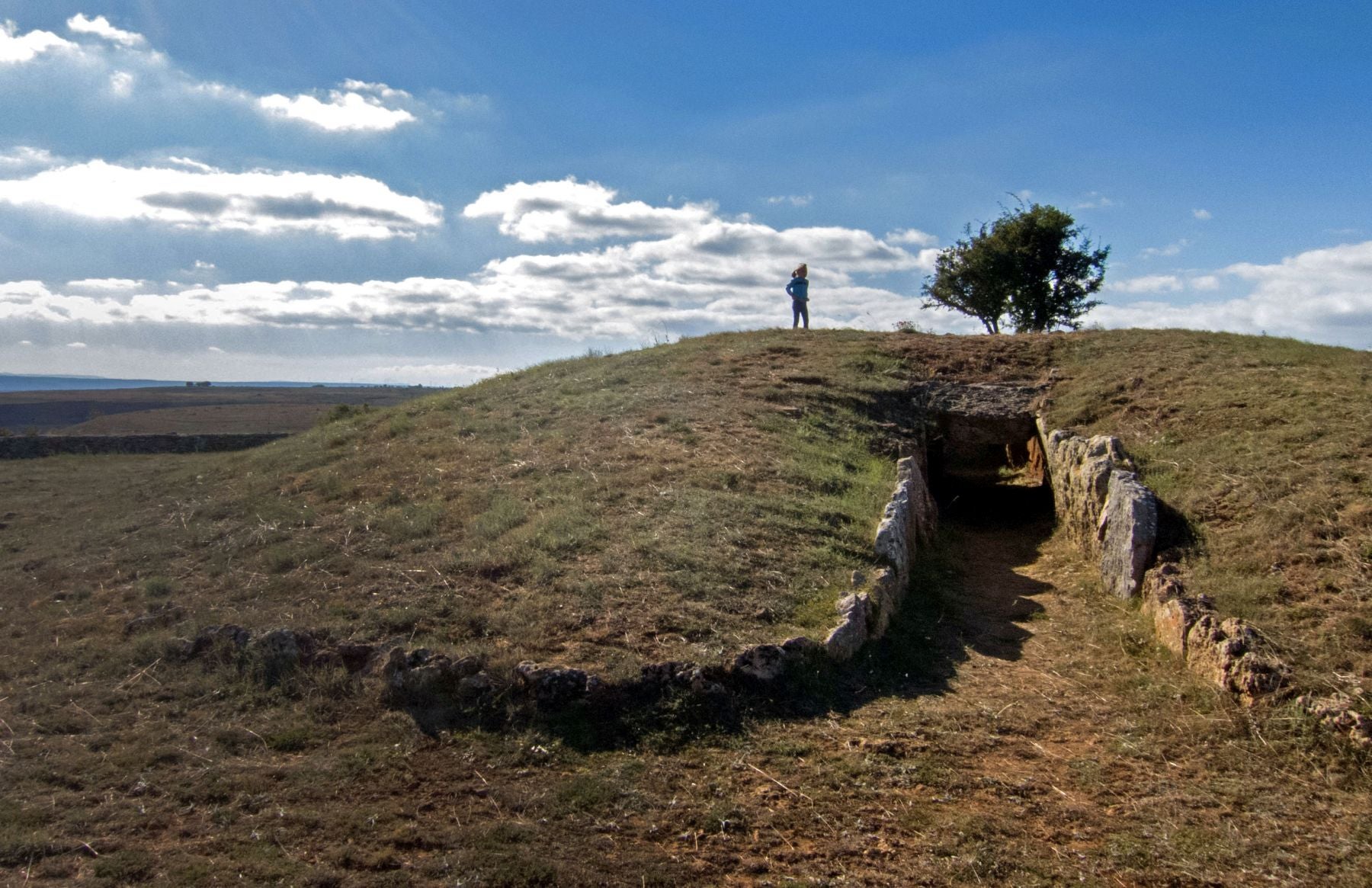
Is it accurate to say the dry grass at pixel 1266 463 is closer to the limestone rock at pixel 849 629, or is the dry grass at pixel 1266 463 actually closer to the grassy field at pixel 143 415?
the limestone rock at pixel 849 629

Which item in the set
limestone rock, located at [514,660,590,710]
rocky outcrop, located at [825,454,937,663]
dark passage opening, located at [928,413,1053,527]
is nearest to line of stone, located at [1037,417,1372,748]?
dark passage opening, located at [928,413,1053,527]

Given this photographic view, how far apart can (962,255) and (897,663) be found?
53.6ft

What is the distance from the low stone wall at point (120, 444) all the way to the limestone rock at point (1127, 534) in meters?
17.5

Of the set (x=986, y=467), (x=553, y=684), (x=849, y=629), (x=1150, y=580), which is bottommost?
(x=553, y=684)

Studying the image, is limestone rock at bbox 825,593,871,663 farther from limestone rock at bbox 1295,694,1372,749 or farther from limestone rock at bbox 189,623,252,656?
limestone rock at bbox 189,623,252,656

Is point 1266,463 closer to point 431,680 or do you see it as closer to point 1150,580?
point 1150,580

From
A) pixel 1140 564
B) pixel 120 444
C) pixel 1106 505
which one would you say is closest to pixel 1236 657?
pixel 1140 564

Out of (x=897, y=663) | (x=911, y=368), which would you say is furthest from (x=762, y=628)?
(x=911, y=368)

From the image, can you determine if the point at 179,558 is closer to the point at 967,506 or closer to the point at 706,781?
the point at 706,781

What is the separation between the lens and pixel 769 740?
5.34m

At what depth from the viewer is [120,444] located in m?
20.3

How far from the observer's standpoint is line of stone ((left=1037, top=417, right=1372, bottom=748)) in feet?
18.6

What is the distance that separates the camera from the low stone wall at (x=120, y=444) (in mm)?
19484

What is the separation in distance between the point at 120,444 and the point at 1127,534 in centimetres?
2123
